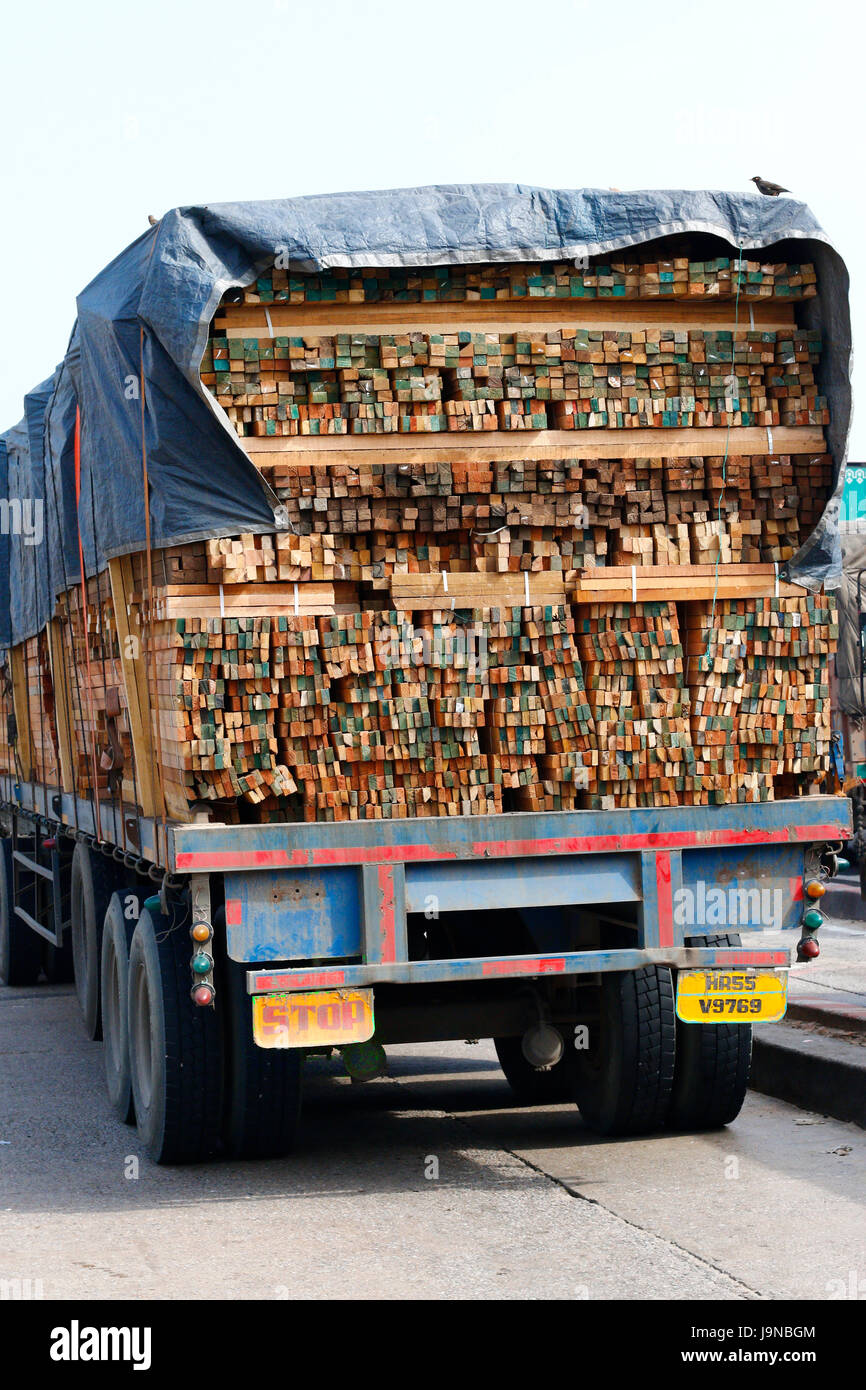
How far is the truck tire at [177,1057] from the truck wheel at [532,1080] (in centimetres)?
183

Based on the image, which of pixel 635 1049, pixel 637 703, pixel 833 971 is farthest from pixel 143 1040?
pixel 833 971

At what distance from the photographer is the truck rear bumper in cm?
716

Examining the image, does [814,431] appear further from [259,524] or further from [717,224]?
[259,524]

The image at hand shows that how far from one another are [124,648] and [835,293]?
343cm

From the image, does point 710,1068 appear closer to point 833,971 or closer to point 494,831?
point 494,831

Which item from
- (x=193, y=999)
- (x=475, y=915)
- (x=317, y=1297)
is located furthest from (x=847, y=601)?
(x=317, y=1297)

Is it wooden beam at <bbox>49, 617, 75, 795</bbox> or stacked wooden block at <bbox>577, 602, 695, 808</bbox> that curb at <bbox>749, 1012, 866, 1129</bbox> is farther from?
wooden beam at <bbox>49, 617, 75, 795</bbox>

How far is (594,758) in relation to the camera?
743 centimetres

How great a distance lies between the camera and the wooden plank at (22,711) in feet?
45.3

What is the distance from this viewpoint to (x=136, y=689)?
26.6 feet

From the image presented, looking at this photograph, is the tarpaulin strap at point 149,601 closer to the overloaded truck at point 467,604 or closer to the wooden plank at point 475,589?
the overloaded truck at point 467,604

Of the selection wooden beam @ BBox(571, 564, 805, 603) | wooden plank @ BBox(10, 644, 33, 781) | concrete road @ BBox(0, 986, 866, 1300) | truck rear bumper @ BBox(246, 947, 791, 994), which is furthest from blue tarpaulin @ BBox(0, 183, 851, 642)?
wooden plank @ BBox(10, 644, 33, 781)

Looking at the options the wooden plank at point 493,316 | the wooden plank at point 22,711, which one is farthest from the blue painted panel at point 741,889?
the wooden plank at point 22,711

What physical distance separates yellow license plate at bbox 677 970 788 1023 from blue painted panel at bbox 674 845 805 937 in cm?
20
